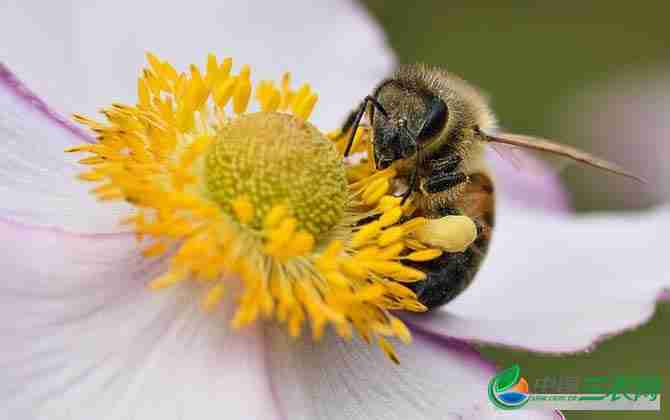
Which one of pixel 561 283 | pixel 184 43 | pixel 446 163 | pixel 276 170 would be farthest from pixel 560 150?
pixel 184 43

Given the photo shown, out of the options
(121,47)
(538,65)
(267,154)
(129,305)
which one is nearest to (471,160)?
(267,154)

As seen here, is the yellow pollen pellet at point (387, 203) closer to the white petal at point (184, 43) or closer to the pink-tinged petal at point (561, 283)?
the pink-tinged petal at point (561, 283)

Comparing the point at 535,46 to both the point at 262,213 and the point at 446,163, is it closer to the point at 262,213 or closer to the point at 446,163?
the point at 446,163

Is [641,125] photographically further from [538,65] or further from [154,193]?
[154,193]

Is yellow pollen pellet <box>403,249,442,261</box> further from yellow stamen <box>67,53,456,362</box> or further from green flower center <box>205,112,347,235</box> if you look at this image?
green flower center <box>205,112,347,235</box>

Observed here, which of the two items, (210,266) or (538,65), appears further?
(538,65)

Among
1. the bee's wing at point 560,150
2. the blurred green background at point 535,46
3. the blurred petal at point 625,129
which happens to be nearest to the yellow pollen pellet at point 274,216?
the bee's wing at point 560,150
